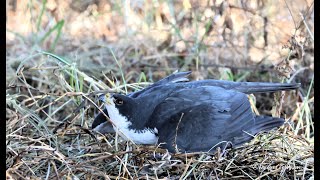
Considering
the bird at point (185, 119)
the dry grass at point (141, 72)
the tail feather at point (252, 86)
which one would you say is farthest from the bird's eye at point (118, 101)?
the tail feather at point (252, 86)

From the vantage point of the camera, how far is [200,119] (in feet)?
11.8

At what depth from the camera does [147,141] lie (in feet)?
12.1

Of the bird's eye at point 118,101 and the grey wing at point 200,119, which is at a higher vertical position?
the bird's eye at point 118,101

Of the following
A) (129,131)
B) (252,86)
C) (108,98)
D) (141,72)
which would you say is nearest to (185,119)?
(129,131)

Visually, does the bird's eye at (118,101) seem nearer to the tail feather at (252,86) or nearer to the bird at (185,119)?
the bird at (185,119)

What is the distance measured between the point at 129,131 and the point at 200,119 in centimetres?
44

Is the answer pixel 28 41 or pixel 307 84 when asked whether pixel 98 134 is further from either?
pixel 28 41

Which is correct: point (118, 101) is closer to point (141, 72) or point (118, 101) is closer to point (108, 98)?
point (108, 98)

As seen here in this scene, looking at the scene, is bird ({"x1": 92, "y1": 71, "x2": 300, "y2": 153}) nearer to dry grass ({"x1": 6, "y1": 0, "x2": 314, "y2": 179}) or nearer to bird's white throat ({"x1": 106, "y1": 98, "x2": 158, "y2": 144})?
bird's white throat ({"x1": 106, "y1": 98, "x2": 158, "y2": 144})

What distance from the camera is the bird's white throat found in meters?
3.65

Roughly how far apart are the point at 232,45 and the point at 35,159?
2799 mm

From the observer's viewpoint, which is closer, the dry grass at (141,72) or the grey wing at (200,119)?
the dry grass at (141,72)

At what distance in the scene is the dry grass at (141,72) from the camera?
3.42m
